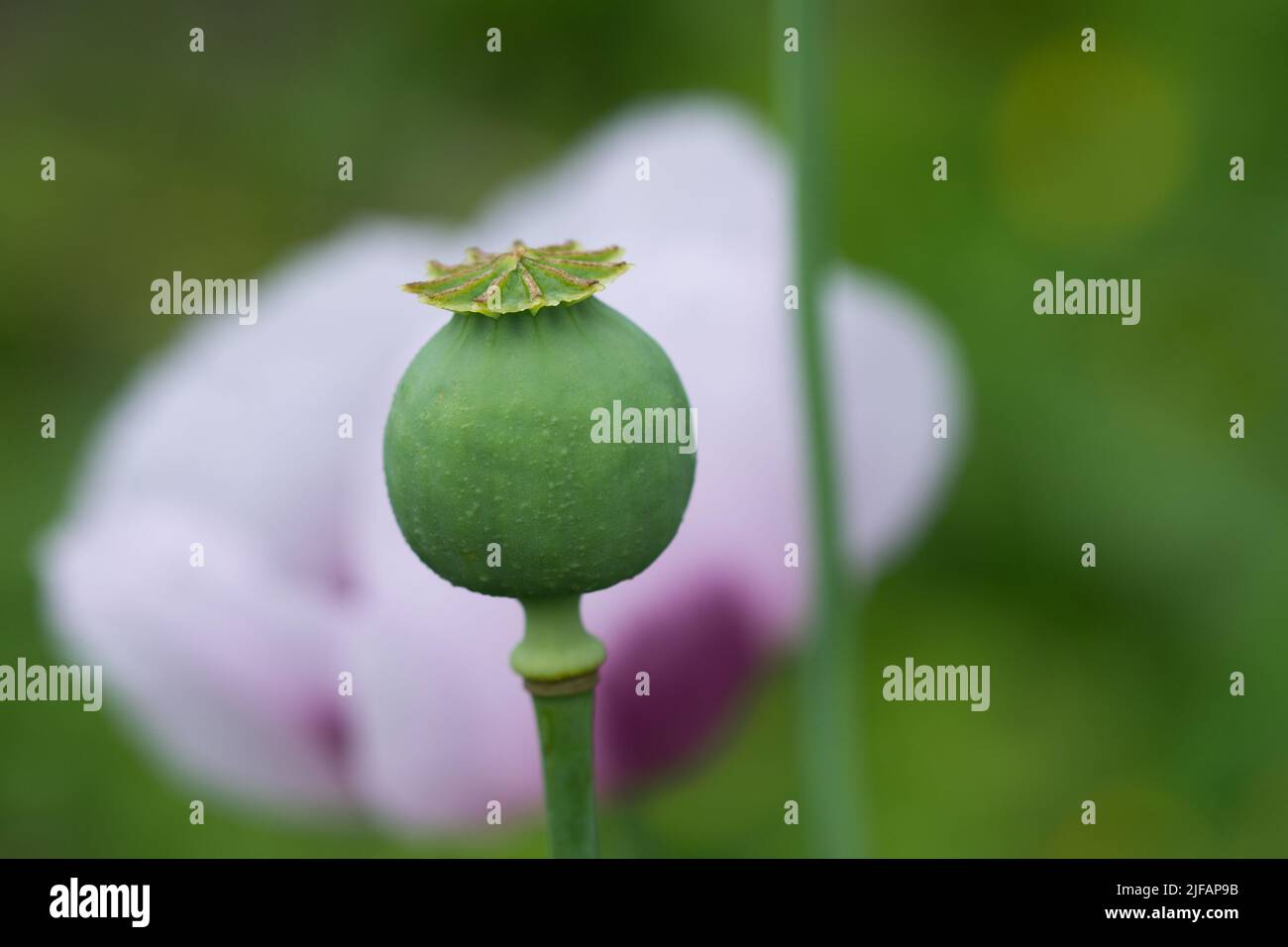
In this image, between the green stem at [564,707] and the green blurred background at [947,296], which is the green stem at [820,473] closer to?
the green stem at [564,707]

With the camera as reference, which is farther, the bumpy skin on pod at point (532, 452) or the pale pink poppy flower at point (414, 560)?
the pale pink poppy flower at point (414, 560)

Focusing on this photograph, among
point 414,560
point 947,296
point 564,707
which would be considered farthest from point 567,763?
point 947,296

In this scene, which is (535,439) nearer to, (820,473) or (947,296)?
(820,473)

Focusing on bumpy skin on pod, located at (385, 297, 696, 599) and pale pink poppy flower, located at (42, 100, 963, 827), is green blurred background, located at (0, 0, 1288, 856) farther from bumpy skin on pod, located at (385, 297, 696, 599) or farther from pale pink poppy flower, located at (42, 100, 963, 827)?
bumpy skin on pod, located at (385, 297, 696, 599)

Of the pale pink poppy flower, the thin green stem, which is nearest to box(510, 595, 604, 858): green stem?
the thin green stem

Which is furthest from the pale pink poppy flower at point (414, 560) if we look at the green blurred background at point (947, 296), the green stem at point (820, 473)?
the green blurred background at point (947, 296)

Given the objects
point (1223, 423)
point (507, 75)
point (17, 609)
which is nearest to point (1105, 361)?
point (1223, 423)
